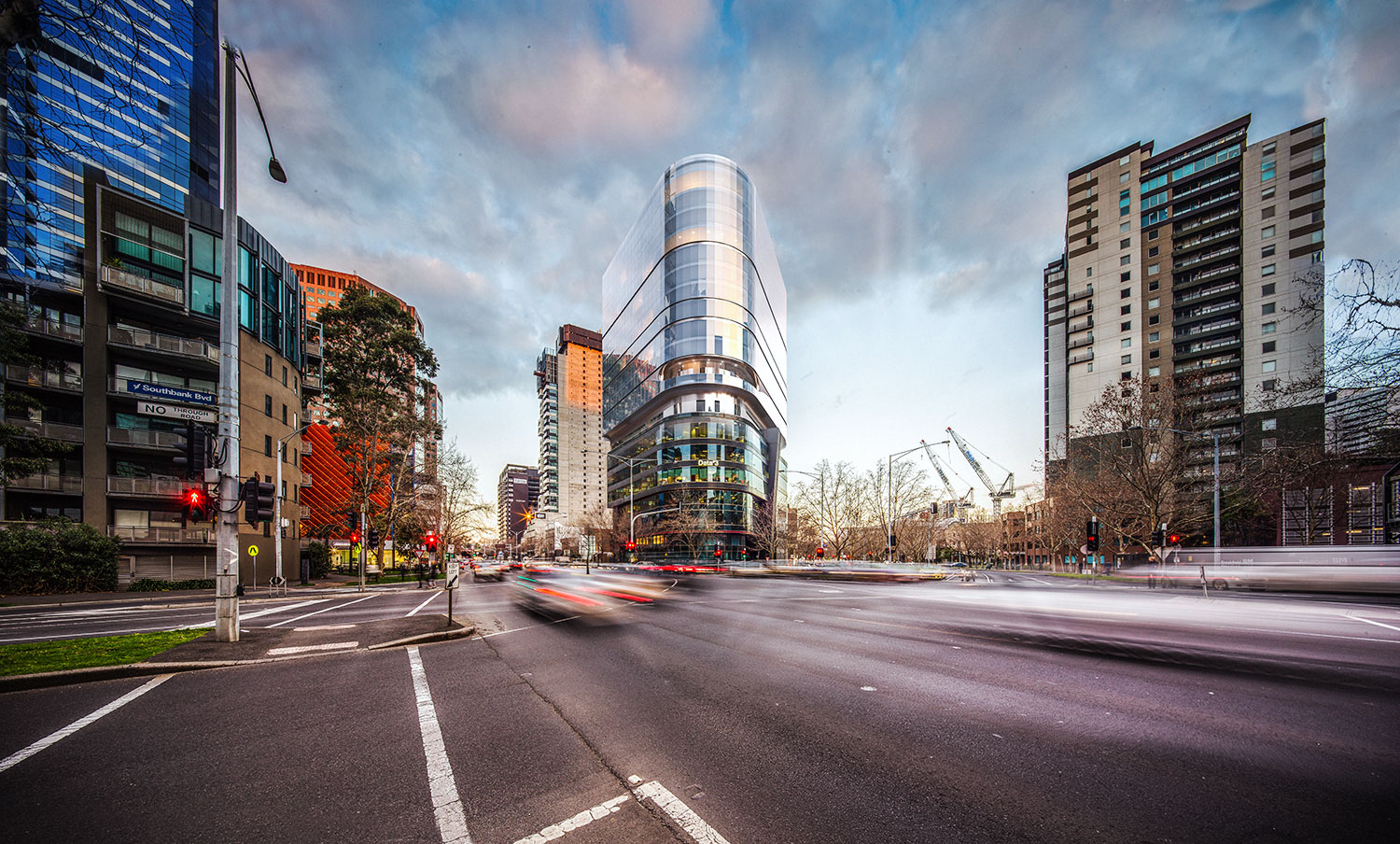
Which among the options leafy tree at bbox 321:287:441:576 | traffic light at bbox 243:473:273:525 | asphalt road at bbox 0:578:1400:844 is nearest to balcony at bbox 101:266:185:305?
leafy tree at bbox 321:287:441:576

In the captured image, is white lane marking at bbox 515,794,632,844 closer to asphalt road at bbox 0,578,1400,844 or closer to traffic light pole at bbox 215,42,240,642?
asphalt road at bbox 0,578,1400,844

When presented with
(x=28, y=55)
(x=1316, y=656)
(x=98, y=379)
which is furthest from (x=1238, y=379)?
(x=98, y=379)

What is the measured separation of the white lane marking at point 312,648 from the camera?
28.8 feet

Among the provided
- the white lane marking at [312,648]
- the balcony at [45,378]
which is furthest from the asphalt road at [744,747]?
the balcony at [45,378]

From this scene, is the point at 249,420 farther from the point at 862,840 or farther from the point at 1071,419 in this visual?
the point at 1071,419

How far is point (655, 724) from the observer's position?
16.9ft

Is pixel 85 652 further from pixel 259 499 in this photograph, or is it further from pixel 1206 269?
pixel 1206 269

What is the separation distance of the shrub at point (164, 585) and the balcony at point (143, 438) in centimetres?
765

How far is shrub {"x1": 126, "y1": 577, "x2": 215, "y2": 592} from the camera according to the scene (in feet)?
85.6

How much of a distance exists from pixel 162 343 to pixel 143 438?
580 cm

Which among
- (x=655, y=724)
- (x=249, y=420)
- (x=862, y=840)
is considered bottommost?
(x=655, y=724)

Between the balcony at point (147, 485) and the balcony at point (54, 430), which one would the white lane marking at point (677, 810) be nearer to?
the balcony at point (147, 485)

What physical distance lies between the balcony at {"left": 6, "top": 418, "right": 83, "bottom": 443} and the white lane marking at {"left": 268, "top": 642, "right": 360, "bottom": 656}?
31.3 metres

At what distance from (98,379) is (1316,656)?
4914cm
